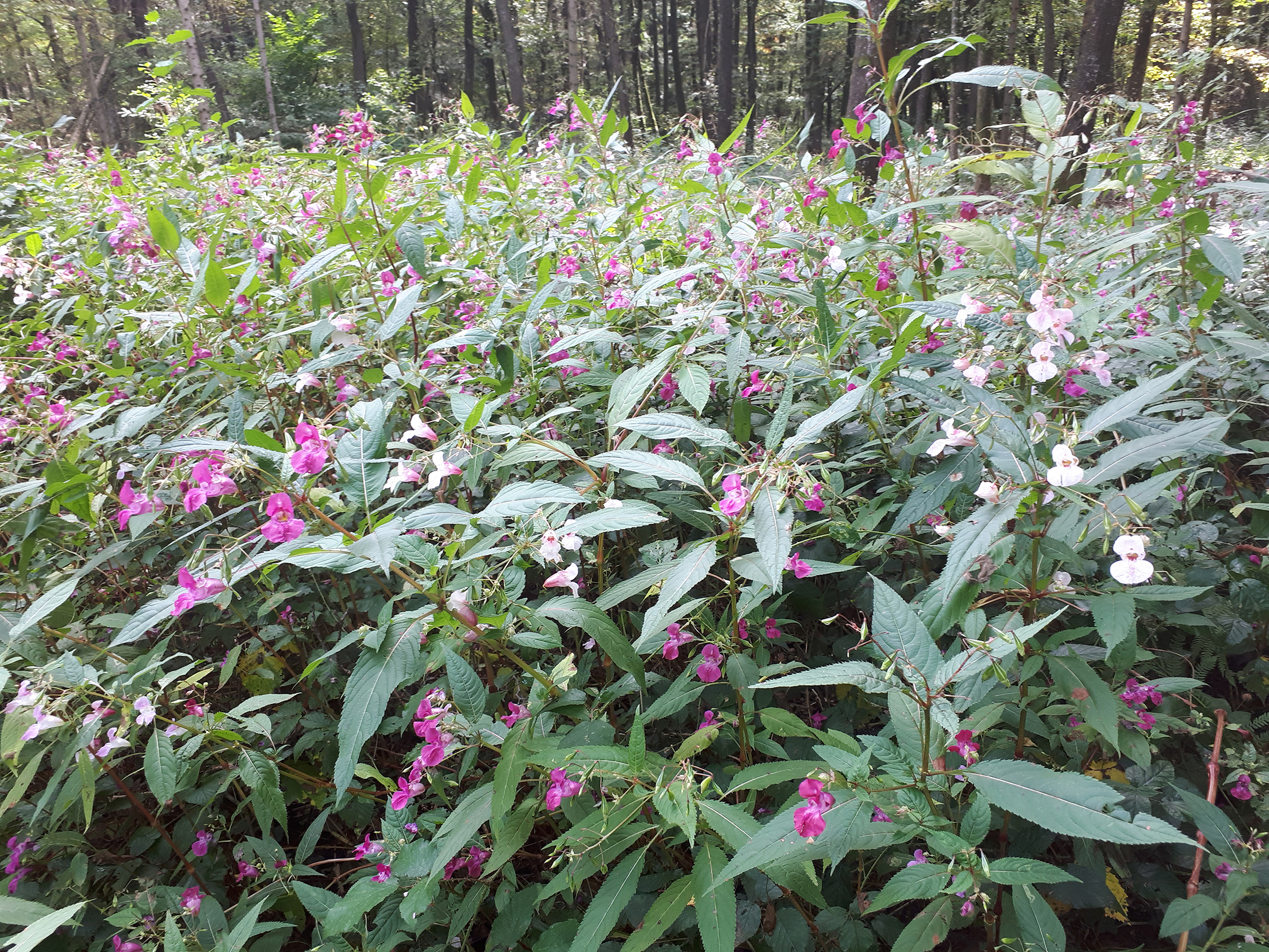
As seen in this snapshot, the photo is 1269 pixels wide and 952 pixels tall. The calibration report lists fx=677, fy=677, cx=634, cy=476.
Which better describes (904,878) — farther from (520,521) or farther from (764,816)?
(520,521)

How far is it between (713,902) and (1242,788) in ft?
3.87

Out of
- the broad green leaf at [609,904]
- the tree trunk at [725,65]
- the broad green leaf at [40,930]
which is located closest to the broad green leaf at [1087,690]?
the broad green leaf at [609,904]

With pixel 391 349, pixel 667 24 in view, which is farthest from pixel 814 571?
pixel 667 24

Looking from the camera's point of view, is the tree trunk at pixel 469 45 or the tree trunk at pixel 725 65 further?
the tree trunk at pixel 469 45

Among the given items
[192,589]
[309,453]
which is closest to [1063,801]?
[309,453]

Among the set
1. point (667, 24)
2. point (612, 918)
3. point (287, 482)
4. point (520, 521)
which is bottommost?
point (612, 918)

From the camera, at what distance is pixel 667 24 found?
120 ft

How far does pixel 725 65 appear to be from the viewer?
1903cm

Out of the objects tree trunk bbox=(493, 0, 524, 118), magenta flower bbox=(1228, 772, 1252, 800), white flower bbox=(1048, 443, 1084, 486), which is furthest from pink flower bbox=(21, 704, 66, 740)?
tree trunk bbox=(493, 0, 524, 118)

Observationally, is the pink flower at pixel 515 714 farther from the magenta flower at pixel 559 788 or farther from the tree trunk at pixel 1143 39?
the tree trunk at pixel 1143 39

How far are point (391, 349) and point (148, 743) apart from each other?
1226mm

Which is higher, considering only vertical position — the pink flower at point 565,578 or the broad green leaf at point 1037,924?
the pink flower at point 565,578

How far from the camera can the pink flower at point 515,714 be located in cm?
144

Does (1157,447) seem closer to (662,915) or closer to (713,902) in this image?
(713,902)
